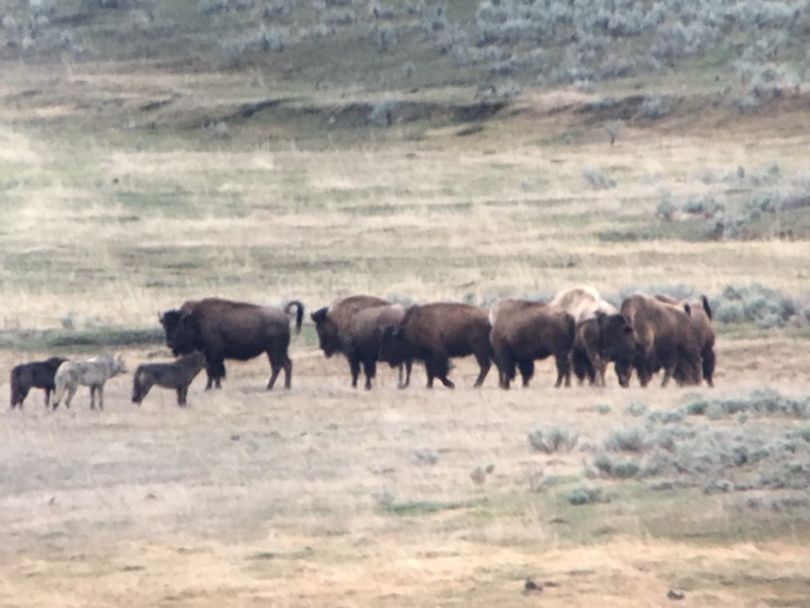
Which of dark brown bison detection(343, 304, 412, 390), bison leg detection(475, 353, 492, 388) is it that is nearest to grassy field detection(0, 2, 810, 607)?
bison leg detection(475, 353, 492, 388)

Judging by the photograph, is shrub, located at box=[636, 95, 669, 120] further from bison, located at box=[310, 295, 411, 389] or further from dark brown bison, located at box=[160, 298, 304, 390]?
dark brown bison, located at box=[160, 298, 304, 390]

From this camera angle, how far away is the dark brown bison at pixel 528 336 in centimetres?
2091

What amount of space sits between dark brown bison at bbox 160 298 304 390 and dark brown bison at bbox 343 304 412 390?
67 cm

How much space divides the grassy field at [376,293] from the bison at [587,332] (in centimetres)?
45

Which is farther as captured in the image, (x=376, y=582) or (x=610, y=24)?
(x=610, y=24)

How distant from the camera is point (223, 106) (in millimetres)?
49250

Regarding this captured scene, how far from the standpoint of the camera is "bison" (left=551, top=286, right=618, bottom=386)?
2047 centimetres

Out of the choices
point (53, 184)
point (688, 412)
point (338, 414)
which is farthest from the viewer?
point (53, 184)

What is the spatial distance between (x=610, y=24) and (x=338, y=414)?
124 ft

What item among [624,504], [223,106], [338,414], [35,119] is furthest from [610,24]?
[624,504]

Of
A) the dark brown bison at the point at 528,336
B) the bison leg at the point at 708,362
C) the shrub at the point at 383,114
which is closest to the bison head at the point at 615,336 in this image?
the dark brown bison at the point at 528,336

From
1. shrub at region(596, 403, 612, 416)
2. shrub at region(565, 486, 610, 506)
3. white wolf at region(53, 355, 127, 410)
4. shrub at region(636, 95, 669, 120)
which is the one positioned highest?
shrub at region(636, 95, 669, 120)

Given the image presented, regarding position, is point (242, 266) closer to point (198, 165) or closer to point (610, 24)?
point (198, 165)

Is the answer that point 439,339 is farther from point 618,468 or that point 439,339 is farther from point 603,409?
point 618,468
